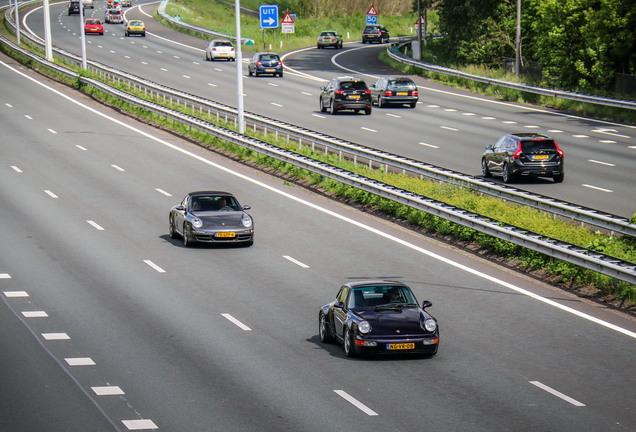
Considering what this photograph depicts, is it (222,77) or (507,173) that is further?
(222,77)

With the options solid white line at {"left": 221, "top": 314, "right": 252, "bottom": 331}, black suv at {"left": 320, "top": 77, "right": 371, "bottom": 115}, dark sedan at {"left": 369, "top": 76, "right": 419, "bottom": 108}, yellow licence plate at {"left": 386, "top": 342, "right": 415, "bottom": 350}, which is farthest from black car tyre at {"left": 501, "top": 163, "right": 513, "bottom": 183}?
dark sedan at {"left": 369, "top": 76, "right": 419, "bottom": 108}

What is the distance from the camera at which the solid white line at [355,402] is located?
14289mm

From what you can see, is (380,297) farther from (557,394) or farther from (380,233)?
(380,233)

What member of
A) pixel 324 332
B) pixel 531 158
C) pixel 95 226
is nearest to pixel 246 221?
pixel 95 226

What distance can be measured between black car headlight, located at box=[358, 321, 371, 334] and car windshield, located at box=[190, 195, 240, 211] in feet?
37.6

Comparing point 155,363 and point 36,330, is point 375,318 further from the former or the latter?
point 36,330

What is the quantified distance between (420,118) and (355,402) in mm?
38211

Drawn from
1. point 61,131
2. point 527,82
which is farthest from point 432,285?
point 527,82

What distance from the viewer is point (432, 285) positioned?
22766 millimetres

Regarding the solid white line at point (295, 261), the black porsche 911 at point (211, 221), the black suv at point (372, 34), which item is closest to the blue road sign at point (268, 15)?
the black suv at point (372, 34)

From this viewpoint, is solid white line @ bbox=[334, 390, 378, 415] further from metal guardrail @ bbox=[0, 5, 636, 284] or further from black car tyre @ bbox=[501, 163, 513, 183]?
black car tyre @ bbox=[501, 163, 513, 183]

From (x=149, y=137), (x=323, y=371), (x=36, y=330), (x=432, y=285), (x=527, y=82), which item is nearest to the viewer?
(x=323, y=371)

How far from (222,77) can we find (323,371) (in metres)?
54.9

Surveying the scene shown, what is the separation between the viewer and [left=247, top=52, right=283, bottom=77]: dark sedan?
71.4m
